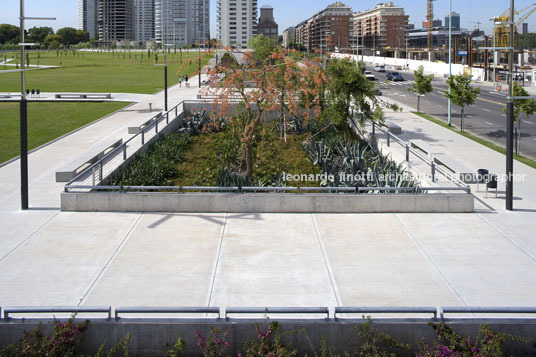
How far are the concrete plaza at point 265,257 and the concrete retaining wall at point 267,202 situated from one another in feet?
0.79

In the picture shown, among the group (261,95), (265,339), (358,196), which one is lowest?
(265,339)

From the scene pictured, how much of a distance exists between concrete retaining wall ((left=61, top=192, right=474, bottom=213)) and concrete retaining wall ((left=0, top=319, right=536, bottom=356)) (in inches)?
230

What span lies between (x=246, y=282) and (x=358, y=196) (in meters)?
4.72

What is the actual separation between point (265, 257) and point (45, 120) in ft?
74.2

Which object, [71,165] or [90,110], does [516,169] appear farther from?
[90,110]

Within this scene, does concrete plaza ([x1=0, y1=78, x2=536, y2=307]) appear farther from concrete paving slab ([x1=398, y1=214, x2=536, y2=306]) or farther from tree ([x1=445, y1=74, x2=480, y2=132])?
tree ([x1=445, y1=74, x2=480, y2=132])

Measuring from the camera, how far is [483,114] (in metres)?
34.4

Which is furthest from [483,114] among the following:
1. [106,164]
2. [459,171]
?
[106,164]

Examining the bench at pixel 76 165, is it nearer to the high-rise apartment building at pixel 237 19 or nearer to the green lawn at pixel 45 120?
the green lawn at pixel 45 120

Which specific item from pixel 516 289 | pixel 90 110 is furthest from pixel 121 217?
pixel 90 110

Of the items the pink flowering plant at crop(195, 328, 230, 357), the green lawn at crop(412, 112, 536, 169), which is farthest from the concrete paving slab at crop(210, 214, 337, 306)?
the green lawn at crop(412, 112, 536, 169)

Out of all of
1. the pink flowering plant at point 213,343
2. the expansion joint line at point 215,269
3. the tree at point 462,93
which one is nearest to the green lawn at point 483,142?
the tree at point 462,93

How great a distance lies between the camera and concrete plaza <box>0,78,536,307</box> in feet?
28.3

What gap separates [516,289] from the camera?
892 centimetres
